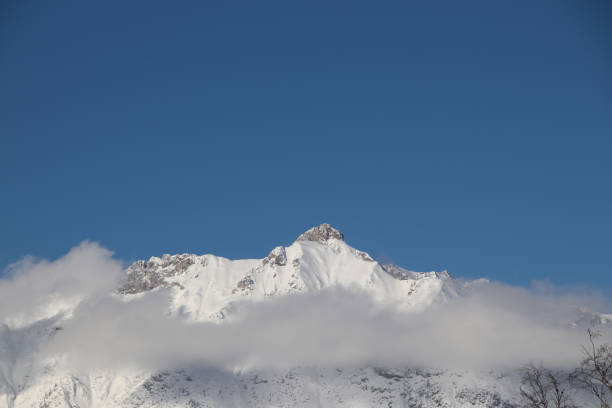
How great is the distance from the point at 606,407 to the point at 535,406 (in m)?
7.84

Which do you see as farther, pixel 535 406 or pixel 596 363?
pixel 535 406

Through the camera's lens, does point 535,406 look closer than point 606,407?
No

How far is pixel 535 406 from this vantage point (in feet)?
195

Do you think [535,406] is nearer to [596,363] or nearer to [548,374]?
[548,374]

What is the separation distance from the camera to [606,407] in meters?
52.2

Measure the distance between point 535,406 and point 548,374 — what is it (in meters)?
4.63

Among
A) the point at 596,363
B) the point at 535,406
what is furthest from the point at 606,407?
the point at 535,406

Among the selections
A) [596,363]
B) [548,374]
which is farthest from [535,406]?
[596,363]

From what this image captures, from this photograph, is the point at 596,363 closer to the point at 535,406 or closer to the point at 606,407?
the point at 606,407

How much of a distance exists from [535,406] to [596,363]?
33.6ft

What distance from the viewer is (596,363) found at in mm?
50562

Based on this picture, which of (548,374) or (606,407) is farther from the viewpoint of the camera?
(548,374)
